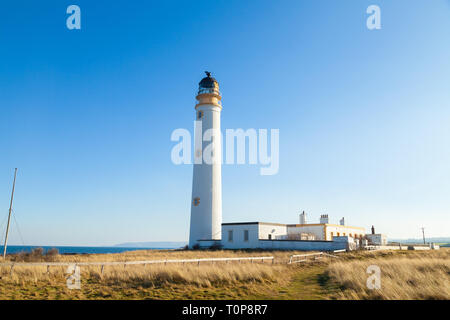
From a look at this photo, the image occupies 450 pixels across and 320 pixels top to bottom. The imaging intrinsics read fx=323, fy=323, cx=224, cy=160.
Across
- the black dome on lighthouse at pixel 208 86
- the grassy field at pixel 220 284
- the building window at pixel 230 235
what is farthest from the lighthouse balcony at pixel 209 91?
the grassy field at pixel 220 284

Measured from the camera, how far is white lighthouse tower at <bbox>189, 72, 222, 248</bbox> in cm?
3506

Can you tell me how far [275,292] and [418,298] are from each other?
428 cm

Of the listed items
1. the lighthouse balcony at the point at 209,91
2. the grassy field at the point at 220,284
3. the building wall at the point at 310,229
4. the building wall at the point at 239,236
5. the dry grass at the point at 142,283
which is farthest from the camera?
the lighthouse balcony at the point at 209,91

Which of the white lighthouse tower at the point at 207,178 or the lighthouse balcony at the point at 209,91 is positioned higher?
the lighthouse balcony at the point at 209,91

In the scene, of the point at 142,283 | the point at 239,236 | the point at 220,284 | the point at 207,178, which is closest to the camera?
the point at 220,284

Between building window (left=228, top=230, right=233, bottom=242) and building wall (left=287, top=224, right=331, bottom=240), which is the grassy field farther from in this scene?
building wall (left=287, top=224, right=331, bottom=240)

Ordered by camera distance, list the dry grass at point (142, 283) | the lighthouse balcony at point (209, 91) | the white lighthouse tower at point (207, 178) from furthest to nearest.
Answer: the lighthouse balcony at point (209, 91), the white lighthouse tower at point (207, 178), the dry grass at point (142, 283)

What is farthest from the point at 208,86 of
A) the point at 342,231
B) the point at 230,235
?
the point at 342,231

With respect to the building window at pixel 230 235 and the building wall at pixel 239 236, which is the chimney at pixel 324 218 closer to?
the building wall at pixel 239 236

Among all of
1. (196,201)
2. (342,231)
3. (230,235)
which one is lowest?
(342,231)

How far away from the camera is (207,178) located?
1385 inches

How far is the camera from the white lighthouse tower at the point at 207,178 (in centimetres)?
3506

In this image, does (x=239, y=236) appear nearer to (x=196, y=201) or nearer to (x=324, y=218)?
(x=196, y=201)
